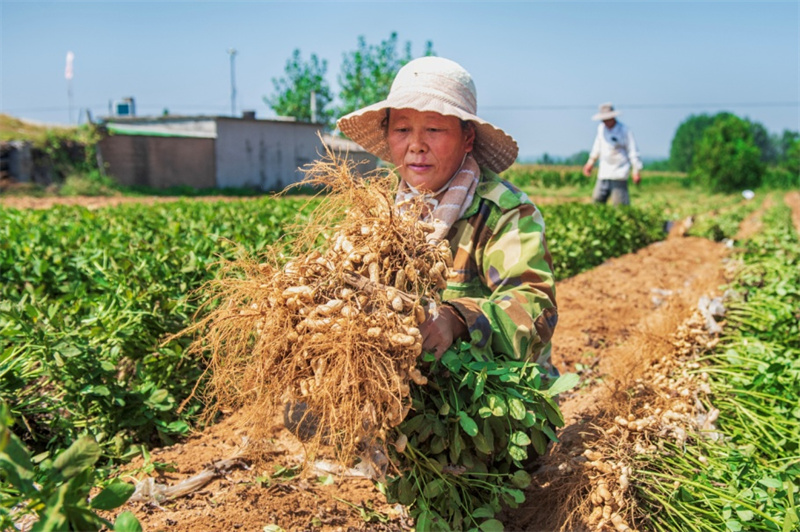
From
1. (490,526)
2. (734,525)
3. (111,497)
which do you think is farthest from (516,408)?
(111,497)

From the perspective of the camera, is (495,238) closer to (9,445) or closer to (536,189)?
(9,445)

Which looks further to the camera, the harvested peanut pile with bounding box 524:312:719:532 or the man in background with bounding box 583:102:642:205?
the man in background with bounding box 583:102:642:205

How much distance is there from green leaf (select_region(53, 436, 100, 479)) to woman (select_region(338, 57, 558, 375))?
112 centimetres

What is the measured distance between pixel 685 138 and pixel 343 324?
123 m

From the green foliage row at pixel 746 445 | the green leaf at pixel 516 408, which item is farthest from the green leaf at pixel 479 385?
the green foliage row at pixel 746 445

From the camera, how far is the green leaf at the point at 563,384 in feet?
6.13

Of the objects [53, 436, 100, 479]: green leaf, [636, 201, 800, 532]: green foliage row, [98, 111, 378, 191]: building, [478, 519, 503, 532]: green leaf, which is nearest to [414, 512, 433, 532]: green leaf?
[478, 519, 503, 532]: green leaf

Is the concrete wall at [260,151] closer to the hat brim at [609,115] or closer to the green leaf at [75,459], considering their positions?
the hat brim at [609,115]

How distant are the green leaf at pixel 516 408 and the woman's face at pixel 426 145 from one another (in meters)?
0.83

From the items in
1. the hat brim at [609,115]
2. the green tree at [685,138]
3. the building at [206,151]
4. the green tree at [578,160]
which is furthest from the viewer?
the green tree at [685,138]

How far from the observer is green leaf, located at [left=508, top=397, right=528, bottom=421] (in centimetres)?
178

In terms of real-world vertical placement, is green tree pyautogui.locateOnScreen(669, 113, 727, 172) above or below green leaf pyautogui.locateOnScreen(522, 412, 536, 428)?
above

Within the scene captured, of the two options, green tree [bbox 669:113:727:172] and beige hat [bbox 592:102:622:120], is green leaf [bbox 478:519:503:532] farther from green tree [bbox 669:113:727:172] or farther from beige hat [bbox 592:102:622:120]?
green tree [bbox 669:113:727:172]

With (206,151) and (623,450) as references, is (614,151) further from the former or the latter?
(206,151)
